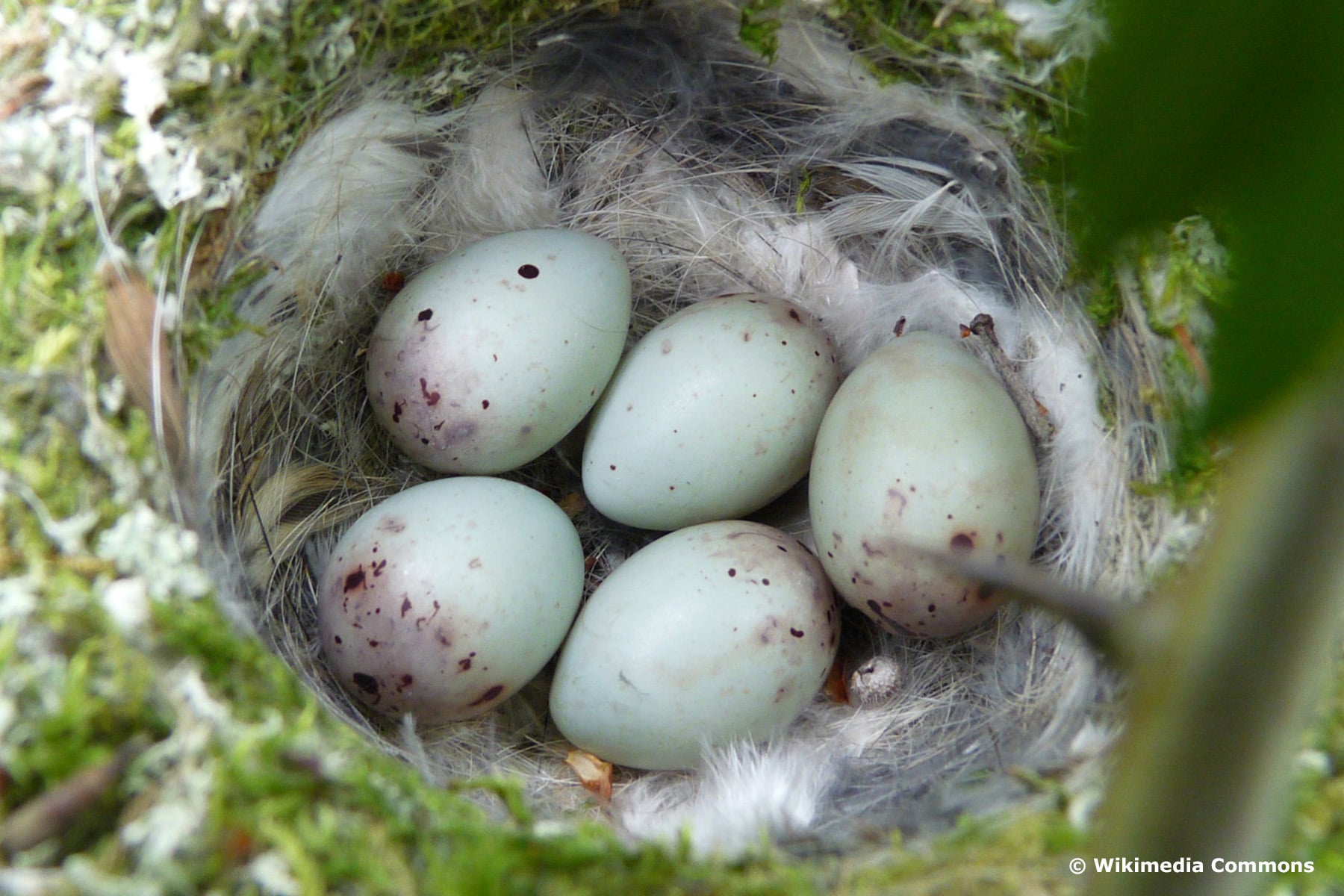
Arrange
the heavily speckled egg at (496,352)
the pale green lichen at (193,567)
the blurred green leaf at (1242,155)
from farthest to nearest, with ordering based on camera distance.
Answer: the heavily speckled egg at (496,352)
the pale green lichen at (193,567)
the blurred green leaf at (1242,155)

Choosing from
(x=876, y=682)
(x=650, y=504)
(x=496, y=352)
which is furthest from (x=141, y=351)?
(x=876, y=682)

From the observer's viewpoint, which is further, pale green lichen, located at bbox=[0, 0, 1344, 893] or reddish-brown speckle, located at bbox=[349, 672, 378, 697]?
reddish-brown speckle, located at bbox=[349, 672, 378, 697]

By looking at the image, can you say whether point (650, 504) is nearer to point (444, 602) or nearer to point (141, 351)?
point (444, 602)

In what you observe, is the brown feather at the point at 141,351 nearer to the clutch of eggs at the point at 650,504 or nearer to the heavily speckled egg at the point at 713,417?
the clutch of eggs at the point at 650,504

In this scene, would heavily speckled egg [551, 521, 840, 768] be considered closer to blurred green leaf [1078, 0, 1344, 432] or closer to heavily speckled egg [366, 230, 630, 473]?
heavily speckled egg [366, 230, 630, 473]

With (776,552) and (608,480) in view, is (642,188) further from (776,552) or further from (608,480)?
(776,552)

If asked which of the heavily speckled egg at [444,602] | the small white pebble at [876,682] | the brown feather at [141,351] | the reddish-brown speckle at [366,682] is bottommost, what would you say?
the small white pebble at [876,682]

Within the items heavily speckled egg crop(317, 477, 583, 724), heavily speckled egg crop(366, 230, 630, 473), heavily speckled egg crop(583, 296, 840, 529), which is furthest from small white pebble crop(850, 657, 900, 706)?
heavily speckled egg crop(366, 230, 630, 473)

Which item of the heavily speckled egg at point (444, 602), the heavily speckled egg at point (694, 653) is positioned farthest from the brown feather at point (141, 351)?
the heavily speckled egg at point (694, 653)
